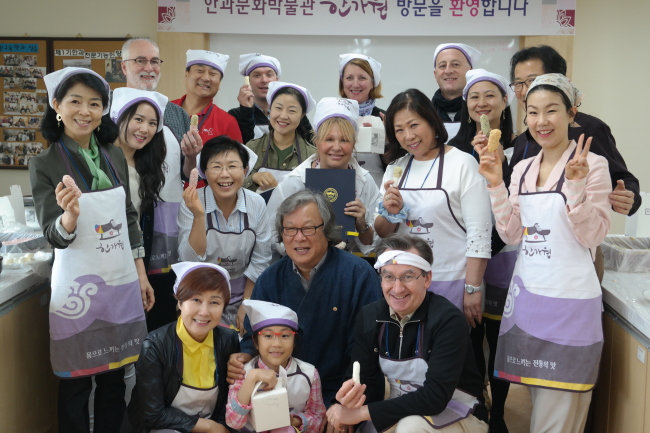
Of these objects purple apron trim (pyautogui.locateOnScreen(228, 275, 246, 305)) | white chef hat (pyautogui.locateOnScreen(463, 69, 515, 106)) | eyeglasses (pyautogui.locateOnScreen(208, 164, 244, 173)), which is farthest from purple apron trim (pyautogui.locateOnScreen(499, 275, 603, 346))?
eyeglasses (pyautogui.locateOnScreen(208, 164, 244, 173))

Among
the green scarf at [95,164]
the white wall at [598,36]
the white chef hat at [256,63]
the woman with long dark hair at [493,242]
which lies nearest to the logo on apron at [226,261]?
the green scarf at [95,164]

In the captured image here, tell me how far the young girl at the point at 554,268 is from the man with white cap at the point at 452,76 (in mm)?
1016

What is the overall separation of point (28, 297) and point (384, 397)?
1.53m

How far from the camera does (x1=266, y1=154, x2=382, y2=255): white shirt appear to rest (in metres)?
2.83

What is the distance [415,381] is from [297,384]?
1.36 ft

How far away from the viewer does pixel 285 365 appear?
2164 millimetres

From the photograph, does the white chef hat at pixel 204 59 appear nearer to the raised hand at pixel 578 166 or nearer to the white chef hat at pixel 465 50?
the white chef hat at pixel 465 50

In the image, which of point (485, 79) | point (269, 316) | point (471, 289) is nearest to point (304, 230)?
point (269, 316)

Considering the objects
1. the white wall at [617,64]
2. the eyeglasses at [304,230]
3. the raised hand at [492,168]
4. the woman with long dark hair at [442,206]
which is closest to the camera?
the raised hand at [492,168]

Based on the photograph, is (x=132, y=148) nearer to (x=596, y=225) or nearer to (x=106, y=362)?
(x=106, y=362)

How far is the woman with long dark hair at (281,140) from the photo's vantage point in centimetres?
303

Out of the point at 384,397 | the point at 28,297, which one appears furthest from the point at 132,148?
the point at 384,397

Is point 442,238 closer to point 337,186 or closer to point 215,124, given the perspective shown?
point 337,186

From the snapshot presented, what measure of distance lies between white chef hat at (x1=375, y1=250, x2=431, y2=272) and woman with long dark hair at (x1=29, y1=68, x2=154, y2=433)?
102 centimetres
